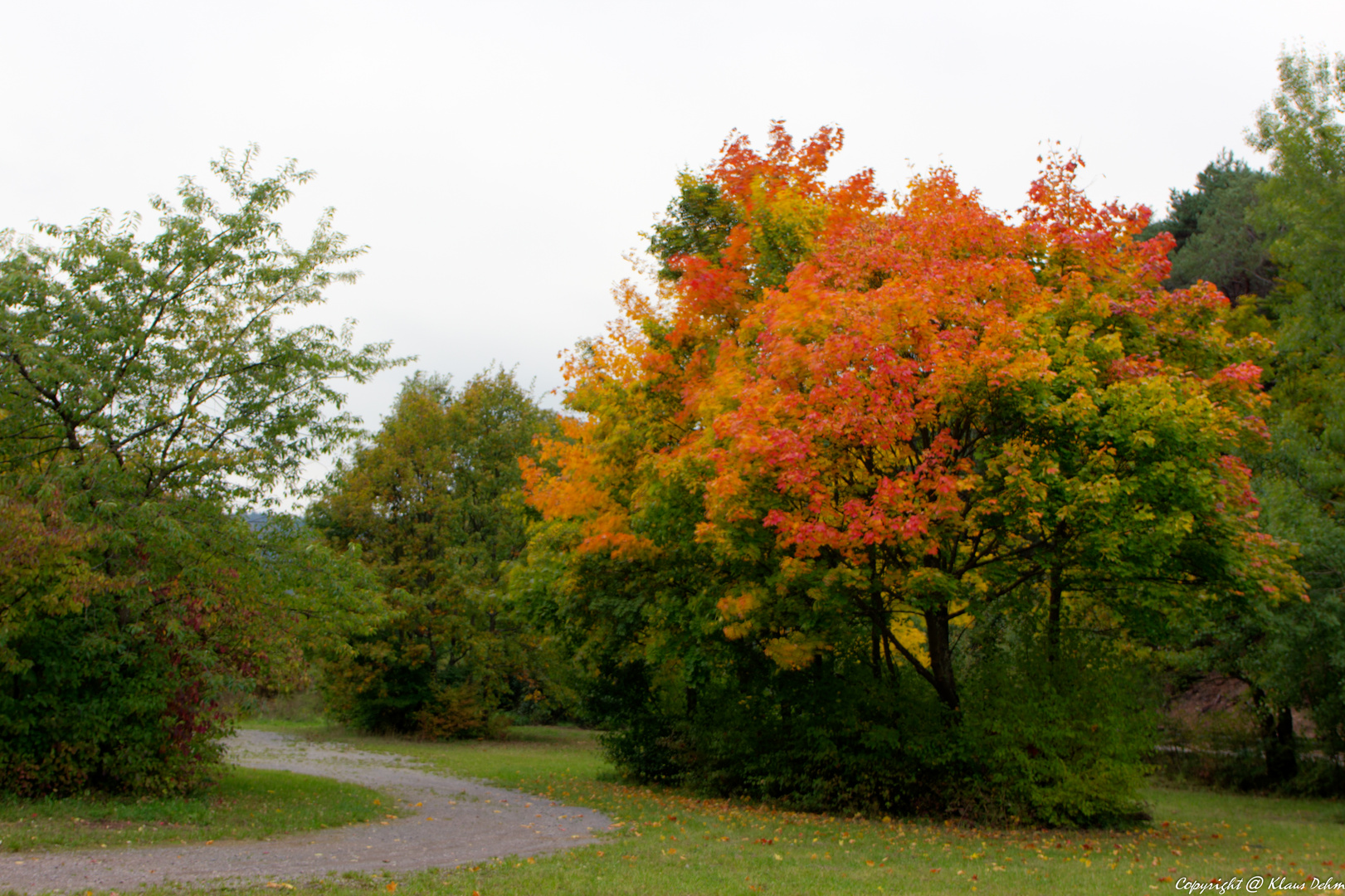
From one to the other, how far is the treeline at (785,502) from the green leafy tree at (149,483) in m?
0.05

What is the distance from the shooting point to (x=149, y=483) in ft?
40.6

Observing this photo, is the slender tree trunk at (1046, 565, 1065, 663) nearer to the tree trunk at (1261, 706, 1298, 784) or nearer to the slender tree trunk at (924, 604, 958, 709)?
the slender tree trunk at (924, 604, 958, 709)

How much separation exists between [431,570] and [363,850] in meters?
21.3

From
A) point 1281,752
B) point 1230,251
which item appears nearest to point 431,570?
point 1281,752

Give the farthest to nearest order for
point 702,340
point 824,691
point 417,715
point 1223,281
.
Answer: point 1223,281 → point 417,715 → point 702,340 → point 824,691

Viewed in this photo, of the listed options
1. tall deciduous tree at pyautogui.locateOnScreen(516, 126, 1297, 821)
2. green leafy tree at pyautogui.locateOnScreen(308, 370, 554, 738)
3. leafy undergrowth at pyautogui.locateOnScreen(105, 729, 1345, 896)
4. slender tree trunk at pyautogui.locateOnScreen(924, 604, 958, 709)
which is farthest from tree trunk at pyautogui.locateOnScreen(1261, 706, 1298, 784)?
green leafy tree at pyautogui.locateOnScreen(308, 370, 554, 738)

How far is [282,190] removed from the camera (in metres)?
13.5

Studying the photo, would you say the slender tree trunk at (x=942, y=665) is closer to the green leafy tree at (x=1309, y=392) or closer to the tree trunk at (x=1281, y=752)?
the green leafy tree at (x=1309, y=392)

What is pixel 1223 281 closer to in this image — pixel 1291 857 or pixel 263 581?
pixel 1291 857

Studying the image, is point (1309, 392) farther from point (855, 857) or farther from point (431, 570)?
point (431, 570)

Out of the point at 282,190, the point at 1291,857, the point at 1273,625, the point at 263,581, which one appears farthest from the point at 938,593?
the point at 282,190

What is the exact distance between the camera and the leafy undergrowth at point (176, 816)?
945 cm

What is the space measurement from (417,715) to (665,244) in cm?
2013

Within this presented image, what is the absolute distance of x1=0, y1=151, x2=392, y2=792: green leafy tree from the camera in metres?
11.3
